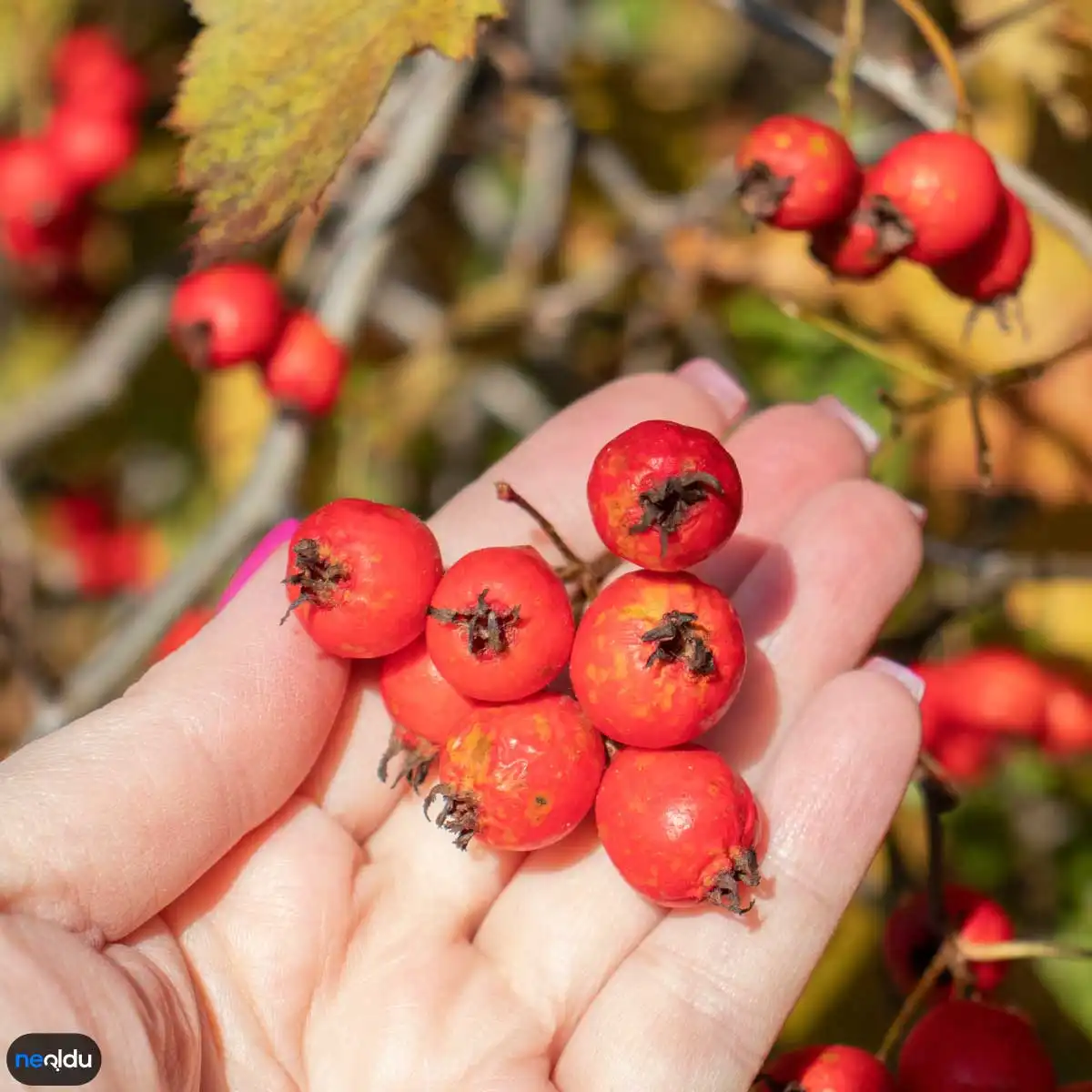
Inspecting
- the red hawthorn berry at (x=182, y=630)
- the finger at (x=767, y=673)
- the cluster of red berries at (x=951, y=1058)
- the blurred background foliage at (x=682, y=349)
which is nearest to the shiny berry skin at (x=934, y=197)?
the blurred background foliage at (x=682, y=349)

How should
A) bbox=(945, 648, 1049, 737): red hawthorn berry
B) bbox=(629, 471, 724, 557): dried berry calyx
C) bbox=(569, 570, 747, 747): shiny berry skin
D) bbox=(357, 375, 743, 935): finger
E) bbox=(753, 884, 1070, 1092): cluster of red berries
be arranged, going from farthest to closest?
bbox=(945, 648, 1049, 737): red hawthorn berry → bbox=(357, 375, 743, 935): finger → bbox=(753, 884, 1070, 1092): cluster of red berries → bbox=(569, 570, 747, 747): shiny berry skin → bbox=(629, 471, 724, 557): dried berry calyx

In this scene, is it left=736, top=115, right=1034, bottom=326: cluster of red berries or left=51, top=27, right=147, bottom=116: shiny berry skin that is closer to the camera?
left=736, top=115, right=1034, bottom=326: cluster of red berries

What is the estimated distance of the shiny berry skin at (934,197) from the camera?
226cm

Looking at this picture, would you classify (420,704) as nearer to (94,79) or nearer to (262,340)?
(262,340)

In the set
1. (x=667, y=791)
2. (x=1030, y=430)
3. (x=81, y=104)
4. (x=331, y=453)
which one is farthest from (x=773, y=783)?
(x=81, y=104)

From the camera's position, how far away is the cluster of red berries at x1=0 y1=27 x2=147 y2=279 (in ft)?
13.5

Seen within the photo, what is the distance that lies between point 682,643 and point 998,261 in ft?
3.73

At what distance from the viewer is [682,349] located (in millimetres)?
4207

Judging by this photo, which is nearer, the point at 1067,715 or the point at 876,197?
the point at 876,197

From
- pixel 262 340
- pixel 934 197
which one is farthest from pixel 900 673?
pixel 262 340

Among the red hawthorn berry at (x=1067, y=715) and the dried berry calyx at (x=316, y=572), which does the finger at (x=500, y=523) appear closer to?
the dried berry calyx at (x=316, y=572)

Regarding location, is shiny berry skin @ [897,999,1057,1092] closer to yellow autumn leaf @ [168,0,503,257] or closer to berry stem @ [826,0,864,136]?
berry stem @ [826,0,864,136]

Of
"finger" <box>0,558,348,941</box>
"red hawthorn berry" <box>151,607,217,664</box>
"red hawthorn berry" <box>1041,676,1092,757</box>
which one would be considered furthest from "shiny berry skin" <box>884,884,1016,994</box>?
"red hawthorn berry" <box>151,607,217,664</box>

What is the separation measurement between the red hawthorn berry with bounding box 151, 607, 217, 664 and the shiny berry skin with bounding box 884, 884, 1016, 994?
1.81 m
